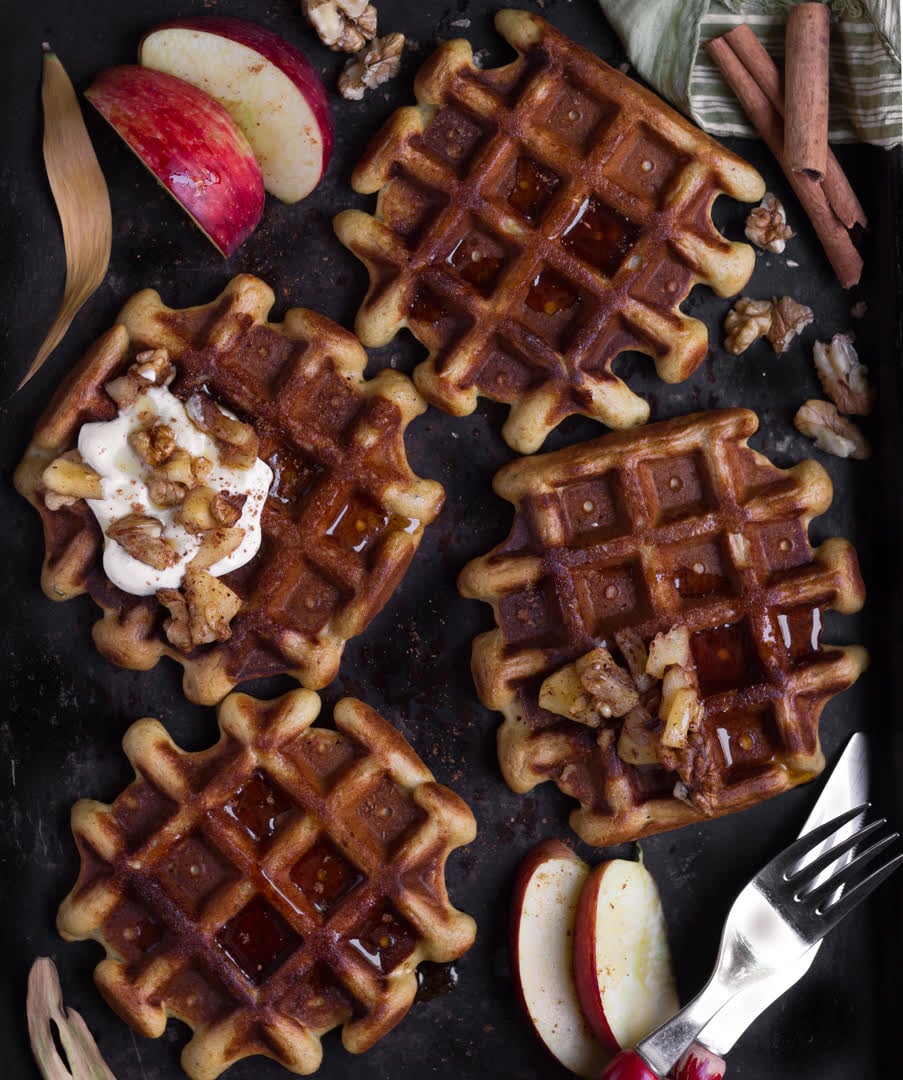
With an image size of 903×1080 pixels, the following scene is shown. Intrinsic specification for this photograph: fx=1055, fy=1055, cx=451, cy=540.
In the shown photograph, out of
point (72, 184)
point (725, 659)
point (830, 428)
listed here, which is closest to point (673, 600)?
point (725, 659)

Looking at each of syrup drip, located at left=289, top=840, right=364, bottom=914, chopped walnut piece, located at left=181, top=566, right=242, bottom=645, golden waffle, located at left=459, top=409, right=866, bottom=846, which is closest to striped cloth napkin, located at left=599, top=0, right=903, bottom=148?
golden waffle, located at left=459, top=409, right=866, bottom=846

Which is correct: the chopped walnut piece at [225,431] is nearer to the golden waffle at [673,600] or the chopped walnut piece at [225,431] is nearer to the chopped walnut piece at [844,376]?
the golden waffle at [673,600]

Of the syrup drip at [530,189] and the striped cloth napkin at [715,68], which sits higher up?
the striped cloth napkin at [715,68]

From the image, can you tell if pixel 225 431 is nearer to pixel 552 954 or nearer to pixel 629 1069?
pixel 552 954

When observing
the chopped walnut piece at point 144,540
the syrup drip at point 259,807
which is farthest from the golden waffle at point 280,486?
the syrup drip at point 259,807

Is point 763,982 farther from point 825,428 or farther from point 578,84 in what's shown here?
point 578,84

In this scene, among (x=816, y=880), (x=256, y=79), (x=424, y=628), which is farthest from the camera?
(x=424, y=628)
